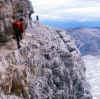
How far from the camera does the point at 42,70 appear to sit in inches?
950

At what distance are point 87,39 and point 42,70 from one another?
154052 mm

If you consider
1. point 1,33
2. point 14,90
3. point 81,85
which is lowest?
point 81,85

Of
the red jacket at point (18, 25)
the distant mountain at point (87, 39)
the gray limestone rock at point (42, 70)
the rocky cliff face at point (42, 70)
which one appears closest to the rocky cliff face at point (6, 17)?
the red jacket at point (18, 25)

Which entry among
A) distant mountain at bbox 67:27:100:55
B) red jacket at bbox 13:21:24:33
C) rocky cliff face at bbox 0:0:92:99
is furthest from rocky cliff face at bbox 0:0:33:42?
distant mountain at bbox 67:27:100:55

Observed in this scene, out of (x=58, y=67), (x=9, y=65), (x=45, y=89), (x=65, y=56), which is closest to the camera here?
(x=9, y=65)

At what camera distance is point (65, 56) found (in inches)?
1195

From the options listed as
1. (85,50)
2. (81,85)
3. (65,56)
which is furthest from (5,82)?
(85,50)

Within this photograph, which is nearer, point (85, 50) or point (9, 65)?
point (9, 65)

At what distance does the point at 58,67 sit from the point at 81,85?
6.20m

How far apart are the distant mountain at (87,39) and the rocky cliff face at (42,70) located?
12433 cm

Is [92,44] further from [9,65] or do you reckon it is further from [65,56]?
[9,65]

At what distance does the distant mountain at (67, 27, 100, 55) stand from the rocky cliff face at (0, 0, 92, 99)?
4895 inches

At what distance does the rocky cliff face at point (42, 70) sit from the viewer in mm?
16047

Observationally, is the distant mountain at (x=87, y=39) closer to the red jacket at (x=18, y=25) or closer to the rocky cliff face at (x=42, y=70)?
the rocky cliff face at (x=42, y=70)
